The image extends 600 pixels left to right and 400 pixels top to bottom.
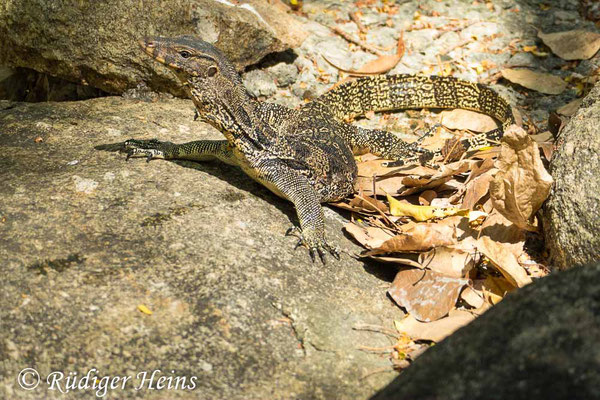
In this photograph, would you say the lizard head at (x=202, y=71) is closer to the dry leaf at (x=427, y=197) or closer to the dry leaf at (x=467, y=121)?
the dry leaf at (x=427, y=197)

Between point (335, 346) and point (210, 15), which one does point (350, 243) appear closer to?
point (335, 346)

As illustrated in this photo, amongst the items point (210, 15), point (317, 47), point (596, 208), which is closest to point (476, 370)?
point (596, 208)

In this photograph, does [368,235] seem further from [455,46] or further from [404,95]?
[455,46]

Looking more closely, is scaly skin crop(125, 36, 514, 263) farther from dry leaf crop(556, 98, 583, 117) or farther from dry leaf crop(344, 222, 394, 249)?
dry leaf crop(556, 98, 583, 117)

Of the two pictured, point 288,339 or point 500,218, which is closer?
point 288,339


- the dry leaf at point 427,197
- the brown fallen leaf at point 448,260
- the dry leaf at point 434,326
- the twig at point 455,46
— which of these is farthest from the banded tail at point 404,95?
the dry leaf at point 434,326

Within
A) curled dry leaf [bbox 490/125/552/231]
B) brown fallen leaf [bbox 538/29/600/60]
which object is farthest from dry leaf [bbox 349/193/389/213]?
brown fallen leaf [bbox 538/29/600/60]

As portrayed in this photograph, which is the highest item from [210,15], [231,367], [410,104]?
[210,15]
